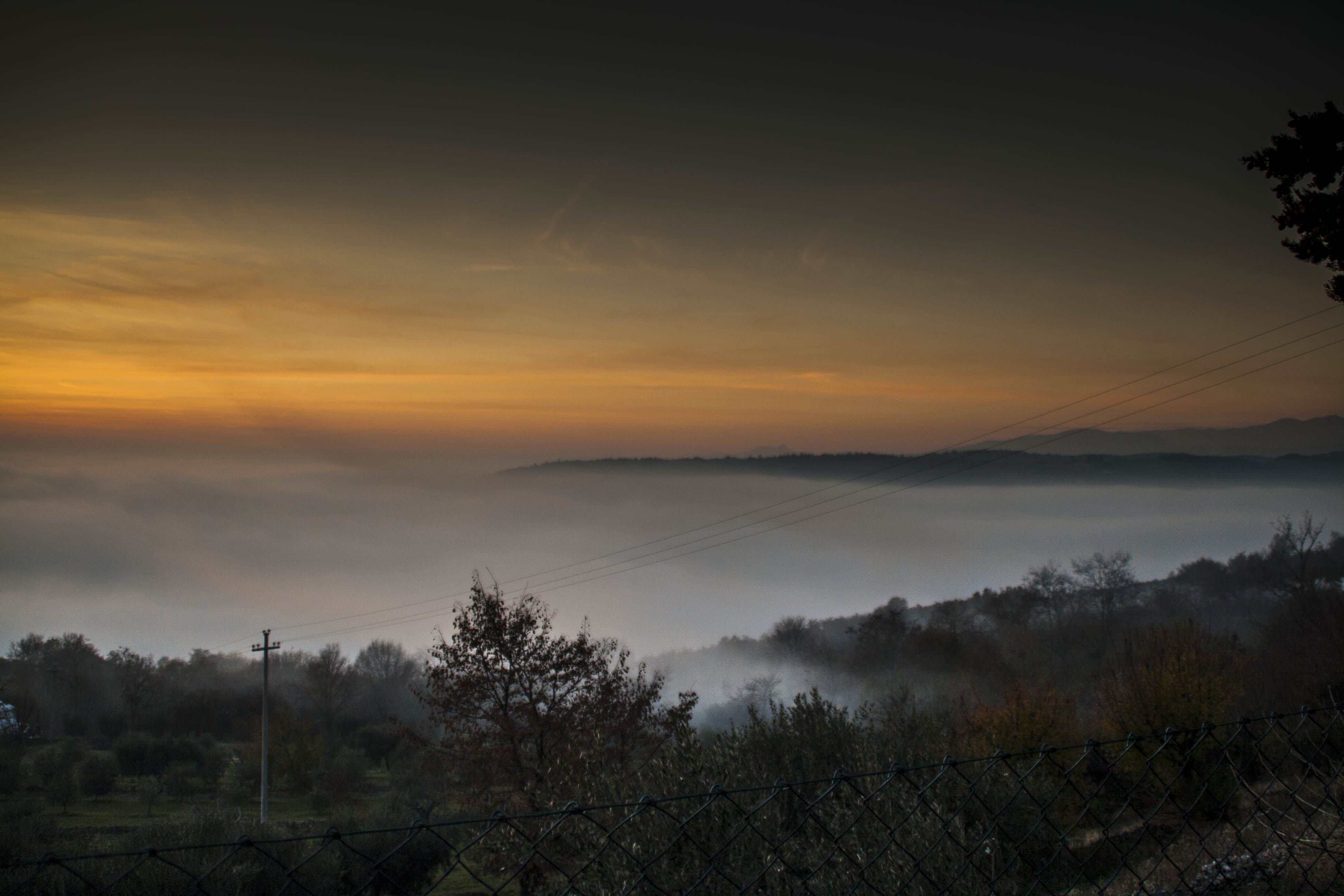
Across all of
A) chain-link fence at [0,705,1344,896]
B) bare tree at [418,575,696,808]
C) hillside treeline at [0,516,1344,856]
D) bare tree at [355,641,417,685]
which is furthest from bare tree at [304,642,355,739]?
bare tree at [418,575,696,808]

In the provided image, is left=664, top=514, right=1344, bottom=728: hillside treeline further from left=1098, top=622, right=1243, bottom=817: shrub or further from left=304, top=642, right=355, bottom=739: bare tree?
left=304, top=642, right=355, bottom=739: bare tree

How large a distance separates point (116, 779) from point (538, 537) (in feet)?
288

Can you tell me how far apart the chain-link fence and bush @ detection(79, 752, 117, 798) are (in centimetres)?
2749

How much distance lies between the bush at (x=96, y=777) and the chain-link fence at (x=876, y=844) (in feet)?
90.2

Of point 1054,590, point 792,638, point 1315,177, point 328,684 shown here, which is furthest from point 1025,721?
point 328,684

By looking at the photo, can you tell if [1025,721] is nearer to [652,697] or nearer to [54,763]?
[652,697]

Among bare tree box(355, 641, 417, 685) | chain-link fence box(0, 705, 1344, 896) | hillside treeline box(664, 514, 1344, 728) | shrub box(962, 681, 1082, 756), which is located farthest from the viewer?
bare tree box(355, 641, 417, 685)

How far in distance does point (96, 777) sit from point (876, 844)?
4902 centimetres

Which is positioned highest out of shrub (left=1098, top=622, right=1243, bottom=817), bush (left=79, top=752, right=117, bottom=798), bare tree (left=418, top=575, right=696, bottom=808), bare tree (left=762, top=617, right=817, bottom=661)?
bare tree (left=418, top=575, right=696, bottom=808)

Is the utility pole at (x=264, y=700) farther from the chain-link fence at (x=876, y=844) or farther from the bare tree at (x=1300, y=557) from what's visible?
the bare tree at (x=1300, y=557)

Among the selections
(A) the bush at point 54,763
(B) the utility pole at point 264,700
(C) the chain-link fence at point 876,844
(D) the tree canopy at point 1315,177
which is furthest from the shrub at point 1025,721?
(A) the bush at point 54,763

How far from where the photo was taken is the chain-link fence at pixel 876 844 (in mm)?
2564

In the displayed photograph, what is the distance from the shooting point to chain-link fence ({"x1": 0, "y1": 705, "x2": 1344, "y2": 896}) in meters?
2.56

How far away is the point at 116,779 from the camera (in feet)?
152
